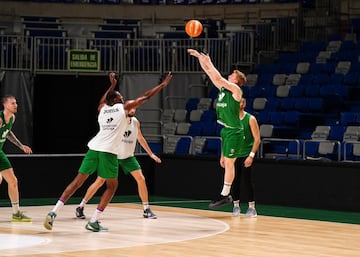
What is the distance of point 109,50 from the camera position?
2702cm

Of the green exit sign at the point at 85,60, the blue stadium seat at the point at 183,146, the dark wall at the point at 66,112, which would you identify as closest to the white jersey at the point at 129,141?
the blue stadium seat at the point at 183,146

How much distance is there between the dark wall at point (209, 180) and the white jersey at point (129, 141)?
440 centimetres

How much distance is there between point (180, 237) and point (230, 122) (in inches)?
129

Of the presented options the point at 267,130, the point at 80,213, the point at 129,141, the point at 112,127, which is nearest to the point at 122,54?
the point at 267,130

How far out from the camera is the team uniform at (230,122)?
53.4 feet

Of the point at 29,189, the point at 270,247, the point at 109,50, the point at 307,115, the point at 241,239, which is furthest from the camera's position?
the point at 109,50

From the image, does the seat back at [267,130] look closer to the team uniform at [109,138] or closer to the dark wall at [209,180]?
the dark wall at [209,180]

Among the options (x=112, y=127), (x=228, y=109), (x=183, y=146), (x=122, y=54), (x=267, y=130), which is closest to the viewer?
(x=112, y=127)

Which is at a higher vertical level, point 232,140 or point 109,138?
point 109,138

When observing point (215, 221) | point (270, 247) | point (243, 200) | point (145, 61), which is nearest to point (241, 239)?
point (270, 247)

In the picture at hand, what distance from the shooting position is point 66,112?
27.4 meters

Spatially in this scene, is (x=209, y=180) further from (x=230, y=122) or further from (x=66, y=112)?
(x=66, y=112)

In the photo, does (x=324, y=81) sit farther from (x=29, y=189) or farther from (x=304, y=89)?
(x=29, y=189)

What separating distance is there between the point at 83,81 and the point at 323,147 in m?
8.69
